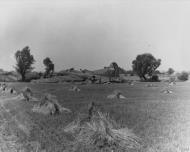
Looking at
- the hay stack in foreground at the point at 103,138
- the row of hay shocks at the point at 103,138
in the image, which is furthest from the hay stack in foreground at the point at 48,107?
the hay stack in foreground at the point at 103,138

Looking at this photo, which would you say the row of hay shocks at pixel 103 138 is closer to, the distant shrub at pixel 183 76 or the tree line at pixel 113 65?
the tree line at pixel 113 65

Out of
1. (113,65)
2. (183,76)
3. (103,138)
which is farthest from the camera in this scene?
(183,76)

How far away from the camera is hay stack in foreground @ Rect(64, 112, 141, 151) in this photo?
1290 cm

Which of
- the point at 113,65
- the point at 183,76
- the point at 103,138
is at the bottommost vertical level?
the point at 103,138

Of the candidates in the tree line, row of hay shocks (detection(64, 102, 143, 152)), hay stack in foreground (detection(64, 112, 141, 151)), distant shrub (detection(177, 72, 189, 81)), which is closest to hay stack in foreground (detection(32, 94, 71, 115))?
the tree line

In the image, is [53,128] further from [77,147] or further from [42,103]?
[42,103]

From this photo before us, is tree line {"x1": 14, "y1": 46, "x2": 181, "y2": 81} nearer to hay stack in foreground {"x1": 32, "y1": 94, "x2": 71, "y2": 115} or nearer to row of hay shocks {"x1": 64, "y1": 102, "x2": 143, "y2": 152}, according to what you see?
hay stack in foreground {"x1": 32, "y1": 94, "x2": 71, "y2": 115}

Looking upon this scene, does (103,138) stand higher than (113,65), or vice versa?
(113,65)

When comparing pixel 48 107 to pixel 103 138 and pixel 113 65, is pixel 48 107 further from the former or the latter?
pixel 113 65

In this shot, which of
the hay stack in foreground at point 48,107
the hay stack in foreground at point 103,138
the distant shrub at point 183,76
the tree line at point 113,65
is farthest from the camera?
the distant shrub at point 183,76

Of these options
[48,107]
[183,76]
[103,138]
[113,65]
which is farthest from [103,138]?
[183,76]

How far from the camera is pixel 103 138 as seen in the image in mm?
13234

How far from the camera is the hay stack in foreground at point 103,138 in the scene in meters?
12.9

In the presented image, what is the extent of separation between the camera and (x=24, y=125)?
61.1 ft
